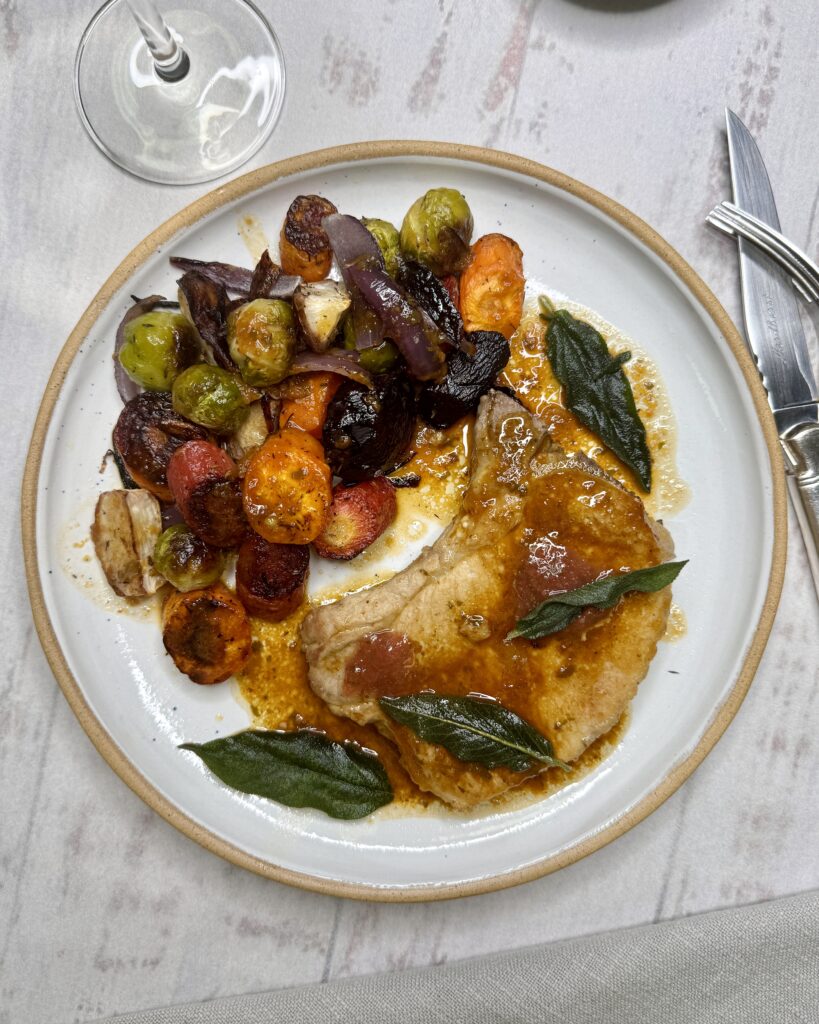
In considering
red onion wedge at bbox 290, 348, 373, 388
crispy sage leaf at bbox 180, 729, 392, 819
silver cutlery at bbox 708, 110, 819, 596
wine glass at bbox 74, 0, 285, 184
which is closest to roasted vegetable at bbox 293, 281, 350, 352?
red onion wedge at bbox 290, 348, 373, 388

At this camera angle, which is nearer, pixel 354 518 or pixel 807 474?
pixel 354 518

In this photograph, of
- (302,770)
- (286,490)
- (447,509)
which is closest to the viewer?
(286,490)

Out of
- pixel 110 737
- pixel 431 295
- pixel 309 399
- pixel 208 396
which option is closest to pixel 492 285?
pixel 431 295

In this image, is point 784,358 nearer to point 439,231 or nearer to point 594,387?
point 594,387

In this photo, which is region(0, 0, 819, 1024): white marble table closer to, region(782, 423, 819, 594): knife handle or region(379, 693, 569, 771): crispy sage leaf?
region(782, 423, 819, 594): knife handle

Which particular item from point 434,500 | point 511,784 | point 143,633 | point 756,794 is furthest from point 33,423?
point 756,794

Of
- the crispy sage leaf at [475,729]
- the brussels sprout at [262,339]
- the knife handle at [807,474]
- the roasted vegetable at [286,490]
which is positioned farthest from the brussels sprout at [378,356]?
the knife handle at [807,474]

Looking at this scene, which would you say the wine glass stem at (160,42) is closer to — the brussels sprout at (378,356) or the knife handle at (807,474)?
the brussels sprout at (378,356)
